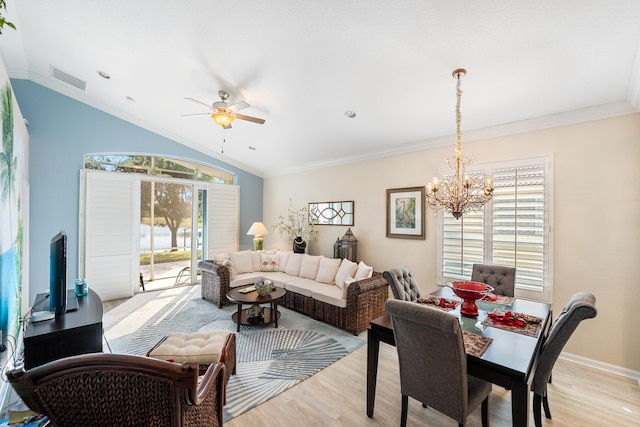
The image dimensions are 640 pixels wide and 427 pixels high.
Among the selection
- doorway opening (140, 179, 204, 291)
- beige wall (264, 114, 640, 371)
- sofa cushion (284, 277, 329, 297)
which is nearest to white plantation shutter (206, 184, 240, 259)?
doorway opening (140, 179, 204, 291)

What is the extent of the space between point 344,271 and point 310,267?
834mm

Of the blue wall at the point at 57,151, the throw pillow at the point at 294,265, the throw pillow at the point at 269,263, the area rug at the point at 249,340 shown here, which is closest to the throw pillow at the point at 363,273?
the area rug at the point at 249,340

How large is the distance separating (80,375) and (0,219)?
197cm

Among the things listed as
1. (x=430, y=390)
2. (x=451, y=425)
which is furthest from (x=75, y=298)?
(x=451, y=425)

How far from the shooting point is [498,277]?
298 cm

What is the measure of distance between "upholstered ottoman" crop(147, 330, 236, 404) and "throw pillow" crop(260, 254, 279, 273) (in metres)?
2.74

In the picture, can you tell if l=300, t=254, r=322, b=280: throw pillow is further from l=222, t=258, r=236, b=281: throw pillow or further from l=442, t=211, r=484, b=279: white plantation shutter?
l=442, t=211, r=484, b=279: white plantation shutter

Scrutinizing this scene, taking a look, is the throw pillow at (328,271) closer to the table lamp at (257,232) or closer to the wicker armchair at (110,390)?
the table lamp at (257,232)

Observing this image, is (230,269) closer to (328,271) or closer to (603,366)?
(328,271)

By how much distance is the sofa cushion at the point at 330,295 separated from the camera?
3.71 m

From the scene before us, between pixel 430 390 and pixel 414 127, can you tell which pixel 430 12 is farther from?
pixel 430 390

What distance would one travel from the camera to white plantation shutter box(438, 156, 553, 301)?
3.13 m

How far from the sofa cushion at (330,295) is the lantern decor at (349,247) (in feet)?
2.43

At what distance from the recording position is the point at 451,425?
6.82ft
